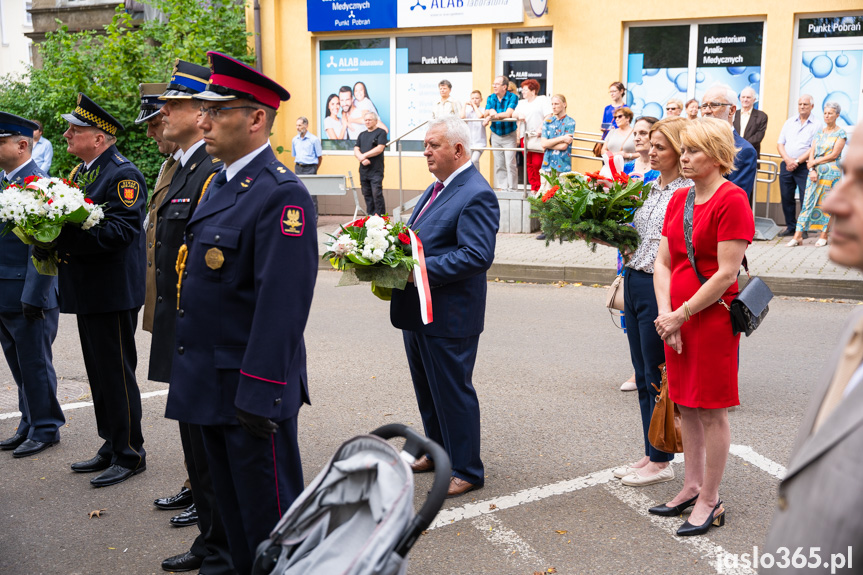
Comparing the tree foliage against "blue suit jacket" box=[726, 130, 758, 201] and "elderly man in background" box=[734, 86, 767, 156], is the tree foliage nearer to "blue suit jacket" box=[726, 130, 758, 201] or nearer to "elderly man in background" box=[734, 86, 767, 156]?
"elderly man in background" box=[734, 86, 767, 156]

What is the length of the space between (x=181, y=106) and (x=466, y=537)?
103 inches

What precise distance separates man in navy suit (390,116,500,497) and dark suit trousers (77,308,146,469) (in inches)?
66.0

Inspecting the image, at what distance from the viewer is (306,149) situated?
17.8 m

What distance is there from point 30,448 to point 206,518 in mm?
2244

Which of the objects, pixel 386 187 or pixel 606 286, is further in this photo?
pixel 386 187

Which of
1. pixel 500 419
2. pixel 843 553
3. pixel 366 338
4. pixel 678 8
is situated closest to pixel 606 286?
pixel 366 338

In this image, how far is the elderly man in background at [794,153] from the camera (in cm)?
1398

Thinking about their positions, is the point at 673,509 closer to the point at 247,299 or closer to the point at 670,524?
the point at 670,524

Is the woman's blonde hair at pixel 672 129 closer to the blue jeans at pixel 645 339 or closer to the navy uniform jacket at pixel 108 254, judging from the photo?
the blue jeans at pixel 645 339

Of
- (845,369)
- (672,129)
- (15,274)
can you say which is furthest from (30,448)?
(845,369)

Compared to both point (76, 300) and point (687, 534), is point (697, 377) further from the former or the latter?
point (76, 300)

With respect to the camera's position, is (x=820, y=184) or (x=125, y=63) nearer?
(x=820, y=184)

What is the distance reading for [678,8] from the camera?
1583cm

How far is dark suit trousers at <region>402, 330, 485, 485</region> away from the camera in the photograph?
4773 millimetres
